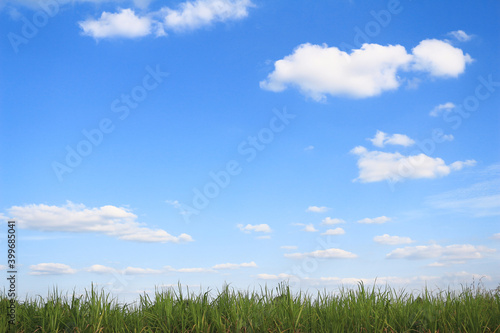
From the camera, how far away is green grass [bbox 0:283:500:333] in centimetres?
724

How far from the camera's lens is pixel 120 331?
23.6 feet

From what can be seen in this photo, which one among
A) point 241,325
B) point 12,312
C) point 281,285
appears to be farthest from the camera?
point 281,285

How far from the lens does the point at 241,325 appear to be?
22.8ft

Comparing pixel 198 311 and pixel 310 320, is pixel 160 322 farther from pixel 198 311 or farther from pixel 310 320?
pixel 310 320

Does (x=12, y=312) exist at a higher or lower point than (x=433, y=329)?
higher

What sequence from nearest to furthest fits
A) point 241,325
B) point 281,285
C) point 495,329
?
1. point 241,325
2. point 495,329
3. point 281,285

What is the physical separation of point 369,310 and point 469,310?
1.81 meters

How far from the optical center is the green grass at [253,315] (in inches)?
285

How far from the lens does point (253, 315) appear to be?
7.31 meters

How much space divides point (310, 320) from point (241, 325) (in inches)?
50.6

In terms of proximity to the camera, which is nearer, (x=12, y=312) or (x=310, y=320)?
(x=310, y=320)

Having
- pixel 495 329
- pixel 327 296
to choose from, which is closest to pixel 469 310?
pixel 495 329

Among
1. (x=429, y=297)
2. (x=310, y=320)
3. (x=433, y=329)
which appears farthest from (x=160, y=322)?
(x=429, y=297)

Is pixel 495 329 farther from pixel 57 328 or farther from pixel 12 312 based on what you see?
pixel 12 312
